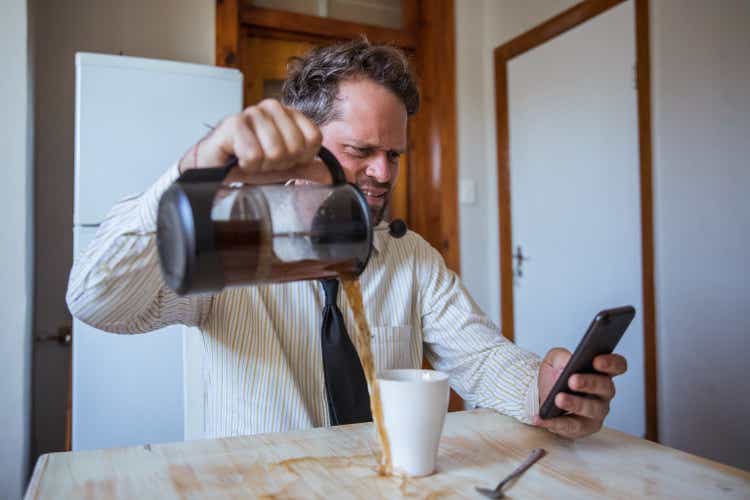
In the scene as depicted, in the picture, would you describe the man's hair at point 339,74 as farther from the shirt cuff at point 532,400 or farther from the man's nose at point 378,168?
the shirt cuff at point 532,400

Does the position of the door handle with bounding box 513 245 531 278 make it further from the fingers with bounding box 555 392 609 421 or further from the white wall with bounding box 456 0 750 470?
the fingers with bounding box 555 392 609 421

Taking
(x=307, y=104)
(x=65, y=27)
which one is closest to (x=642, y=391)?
(x=307, y=104)

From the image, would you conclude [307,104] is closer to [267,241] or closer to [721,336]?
[267,241]

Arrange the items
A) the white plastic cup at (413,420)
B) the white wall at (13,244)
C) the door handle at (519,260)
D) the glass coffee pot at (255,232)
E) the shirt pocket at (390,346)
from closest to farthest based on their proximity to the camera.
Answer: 1. the glass coffee pot at (255,232)
2. the white plastic cup at (413,420)
3. the shirt pocket at (390,346)
4. the white wall at (13,244)
5. the door handle at (519,260)

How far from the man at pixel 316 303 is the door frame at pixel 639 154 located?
124 cm

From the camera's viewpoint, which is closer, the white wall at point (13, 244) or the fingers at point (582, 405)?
the fingers at point (582, 405)

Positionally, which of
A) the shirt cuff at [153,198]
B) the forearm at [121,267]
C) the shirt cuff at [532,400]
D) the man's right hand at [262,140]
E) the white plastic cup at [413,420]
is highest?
the man's right hand at [262,140]

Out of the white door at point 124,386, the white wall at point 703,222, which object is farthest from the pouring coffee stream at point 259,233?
the white wall at point 703,222

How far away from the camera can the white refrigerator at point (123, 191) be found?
191 cm

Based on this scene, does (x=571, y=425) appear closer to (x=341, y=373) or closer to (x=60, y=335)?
(x=341, y=373)

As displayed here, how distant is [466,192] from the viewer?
316 centimetres

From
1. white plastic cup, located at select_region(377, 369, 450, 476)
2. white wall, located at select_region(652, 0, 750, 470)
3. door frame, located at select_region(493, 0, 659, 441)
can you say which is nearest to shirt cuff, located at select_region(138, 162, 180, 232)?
white plastic cup, located at select_region(377, 369, 450, 476)

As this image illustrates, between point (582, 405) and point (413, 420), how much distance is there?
0.30 meters

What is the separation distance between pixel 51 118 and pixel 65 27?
39 cm
